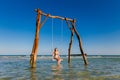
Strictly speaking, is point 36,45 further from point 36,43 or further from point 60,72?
point 60,72

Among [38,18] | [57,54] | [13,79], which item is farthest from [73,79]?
[57,54]

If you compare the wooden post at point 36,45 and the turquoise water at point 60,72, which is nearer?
the turquoise water at point 60,72

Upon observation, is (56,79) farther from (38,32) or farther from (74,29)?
(74,29)

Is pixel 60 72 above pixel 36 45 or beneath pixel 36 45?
beneath

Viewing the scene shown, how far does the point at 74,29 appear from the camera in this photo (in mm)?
22578

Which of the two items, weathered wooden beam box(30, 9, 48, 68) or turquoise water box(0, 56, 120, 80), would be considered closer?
turquoise water box(0, 56, 120, 80)

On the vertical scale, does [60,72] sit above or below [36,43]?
below

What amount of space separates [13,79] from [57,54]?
37.0ft

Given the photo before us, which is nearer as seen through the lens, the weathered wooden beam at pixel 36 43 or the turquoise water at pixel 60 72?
the turquoise water at pixel 60 72

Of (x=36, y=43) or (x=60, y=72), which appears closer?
(x=60, y=72)

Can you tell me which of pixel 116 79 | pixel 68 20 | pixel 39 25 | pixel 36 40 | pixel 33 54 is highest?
pixel 68 20

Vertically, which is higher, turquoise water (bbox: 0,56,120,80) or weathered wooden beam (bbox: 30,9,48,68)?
weathered wooden beam (bbox: 30,9,48,68)

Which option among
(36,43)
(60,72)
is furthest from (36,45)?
(60,72)

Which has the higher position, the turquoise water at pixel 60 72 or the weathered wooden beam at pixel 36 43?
the weathered wooden beam at pixel 36 43
